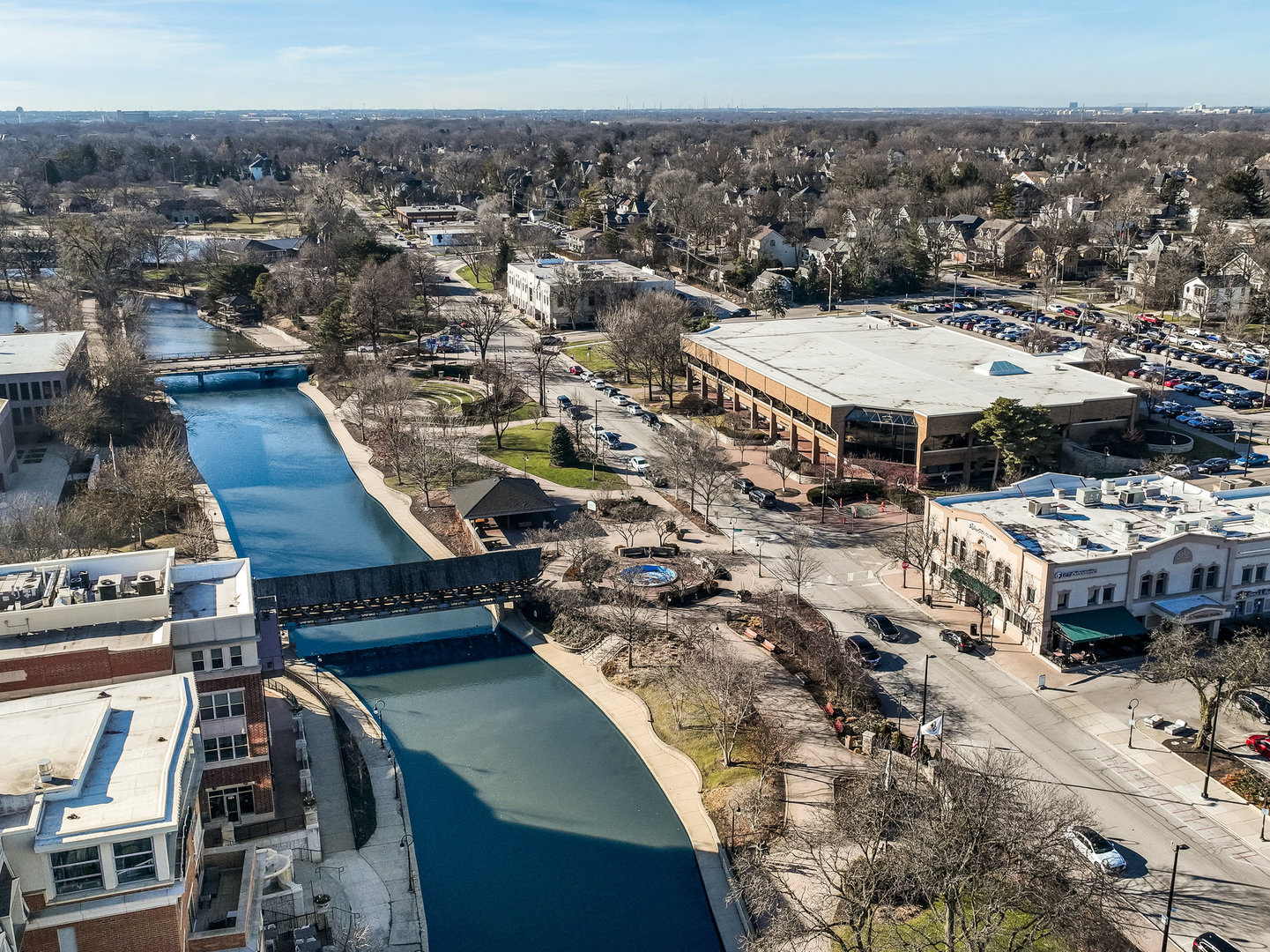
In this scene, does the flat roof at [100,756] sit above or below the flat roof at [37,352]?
below

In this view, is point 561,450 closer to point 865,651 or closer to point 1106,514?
point 865,651

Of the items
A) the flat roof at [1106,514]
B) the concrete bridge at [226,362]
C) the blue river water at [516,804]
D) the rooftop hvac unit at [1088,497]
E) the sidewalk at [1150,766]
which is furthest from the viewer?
the concrete bridge at [226,362]

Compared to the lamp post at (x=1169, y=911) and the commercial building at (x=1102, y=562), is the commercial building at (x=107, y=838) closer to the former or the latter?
the lamp post at (x=1169, y=911)

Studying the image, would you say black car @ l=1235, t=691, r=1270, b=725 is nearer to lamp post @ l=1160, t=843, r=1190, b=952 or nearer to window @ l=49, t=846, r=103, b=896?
lamp post @ l=1160, t=843, r=1190, b=952

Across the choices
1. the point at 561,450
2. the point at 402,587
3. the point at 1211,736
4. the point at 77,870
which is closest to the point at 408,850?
the point at 77,870

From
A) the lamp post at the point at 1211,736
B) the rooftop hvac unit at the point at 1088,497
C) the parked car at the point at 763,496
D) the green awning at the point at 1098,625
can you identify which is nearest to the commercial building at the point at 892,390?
the parked car at the point at 763,496
